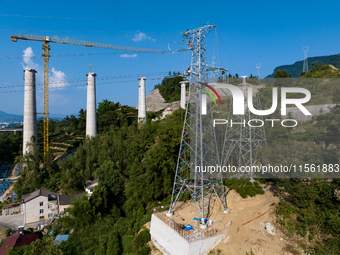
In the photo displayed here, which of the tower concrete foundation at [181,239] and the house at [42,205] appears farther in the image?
the house at [42,205]

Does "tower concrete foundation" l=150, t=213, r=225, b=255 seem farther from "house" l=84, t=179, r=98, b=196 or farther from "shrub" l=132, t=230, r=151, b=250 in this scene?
"house" l=84, t=179, r=98, b=196

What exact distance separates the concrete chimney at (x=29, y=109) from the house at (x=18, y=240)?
46.9ft

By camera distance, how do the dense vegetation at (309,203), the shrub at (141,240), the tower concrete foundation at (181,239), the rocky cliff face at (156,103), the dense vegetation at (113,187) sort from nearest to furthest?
the dense vegetation at (309,203)
the tower concrete foundation at (181,239)
the shrub at (141,240)
the dense vegetation at (113,187)
the rocky cliff face at (156,103)

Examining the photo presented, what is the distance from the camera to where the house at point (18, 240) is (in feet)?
55.9

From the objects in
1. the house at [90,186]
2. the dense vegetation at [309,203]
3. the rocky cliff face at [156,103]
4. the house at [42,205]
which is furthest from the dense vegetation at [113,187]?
the rocky cliff face at [156,103]

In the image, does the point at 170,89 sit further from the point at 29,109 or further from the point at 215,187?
the point at 215,187

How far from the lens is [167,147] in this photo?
18031mm

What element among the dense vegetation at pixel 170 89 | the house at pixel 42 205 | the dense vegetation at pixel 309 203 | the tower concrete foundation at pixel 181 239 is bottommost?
the house at pixel 42 205

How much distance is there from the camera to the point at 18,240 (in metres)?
17.6

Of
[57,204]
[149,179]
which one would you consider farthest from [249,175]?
[57,204]

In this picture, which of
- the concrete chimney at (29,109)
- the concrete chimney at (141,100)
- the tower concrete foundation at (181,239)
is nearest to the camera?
the tower concrete foundation at (181,239)

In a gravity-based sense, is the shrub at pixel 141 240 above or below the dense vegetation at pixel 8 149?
below

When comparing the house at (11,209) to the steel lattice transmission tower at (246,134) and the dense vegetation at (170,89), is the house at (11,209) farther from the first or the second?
the dense vegetation at (170,89)

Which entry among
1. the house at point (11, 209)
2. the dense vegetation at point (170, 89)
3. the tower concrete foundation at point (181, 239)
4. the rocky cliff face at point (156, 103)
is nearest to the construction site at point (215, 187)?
the tower concrete foundation at point (181, 239)
